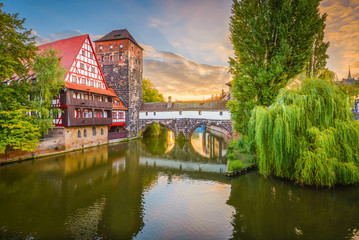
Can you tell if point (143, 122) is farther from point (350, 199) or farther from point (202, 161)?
point (350, 199)

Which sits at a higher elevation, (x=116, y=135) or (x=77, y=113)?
(x=77, y=113)

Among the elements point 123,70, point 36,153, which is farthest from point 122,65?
point 36,153

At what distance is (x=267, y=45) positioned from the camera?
1361cm

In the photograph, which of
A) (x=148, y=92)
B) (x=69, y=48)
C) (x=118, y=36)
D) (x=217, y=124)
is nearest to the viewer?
(x=69, y=48)

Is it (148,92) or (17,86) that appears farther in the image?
(148,92)

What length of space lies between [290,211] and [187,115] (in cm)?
2157

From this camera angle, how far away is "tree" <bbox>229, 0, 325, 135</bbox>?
12438 millimetres

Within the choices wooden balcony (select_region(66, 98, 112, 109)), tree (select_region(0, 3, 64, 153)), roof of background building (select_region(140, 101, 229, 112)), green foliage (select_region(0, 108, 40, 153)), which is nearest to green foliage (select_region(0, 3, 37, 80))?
tree (select_region(0, 3, 64, 153))

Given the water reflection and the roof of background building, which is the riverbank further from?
the roof of background building

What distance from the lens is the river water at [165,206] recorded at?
6.43 m

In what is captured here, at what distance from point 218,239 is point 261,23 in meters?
12.9

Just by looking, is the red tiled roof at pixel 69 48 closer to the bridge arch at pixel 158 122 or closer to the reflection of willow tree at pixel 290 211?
the bridge arch at pixel 158 122

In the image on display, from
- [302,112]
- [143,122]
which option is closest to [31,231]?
[302,112]

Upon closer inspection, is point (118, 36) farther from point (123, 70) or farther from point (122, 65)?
point (123, 70)
